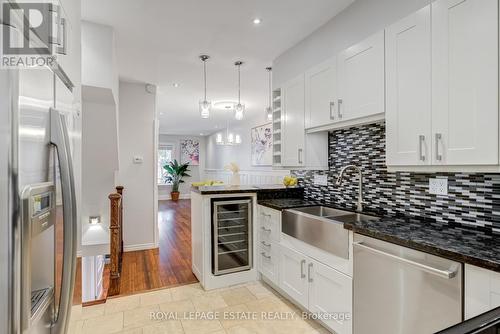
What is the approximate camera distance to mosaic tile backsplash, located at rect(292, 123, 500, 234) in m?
1.65

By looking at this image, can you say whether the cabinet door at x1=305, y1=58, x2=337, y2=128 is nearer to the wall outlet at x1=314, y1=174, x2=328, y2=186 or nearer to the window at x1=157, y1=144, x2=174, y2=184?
the wall outlet at x1=314, y1=174, x2=328, y2=186

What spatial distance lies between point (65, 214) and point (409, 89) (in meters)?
1.94

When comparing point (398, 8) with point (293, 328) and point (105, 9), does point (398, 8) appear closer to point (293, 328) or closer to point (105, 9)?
point (105, 9)

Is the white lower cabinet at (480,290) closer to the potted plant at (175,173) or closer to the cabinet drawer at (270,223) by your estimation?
the cabinet drawer at (270,223)

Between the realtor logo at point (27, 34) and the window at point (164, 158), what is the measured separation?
1019 cm

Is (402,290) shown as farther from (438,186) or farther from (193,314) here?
(193,314)

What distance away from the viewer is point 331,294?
2035 millimetres

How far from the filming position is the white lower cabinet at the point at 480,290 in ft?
3.73

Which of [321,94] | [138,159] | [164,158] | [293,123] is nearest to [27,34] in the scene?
[321,94]

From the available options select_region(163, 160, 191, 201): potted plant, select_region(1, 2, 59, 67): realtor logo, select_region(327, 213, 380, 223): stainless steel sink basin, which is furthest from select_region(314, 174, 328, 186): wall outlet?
select_region(163, 160, 191, 201): potted plant

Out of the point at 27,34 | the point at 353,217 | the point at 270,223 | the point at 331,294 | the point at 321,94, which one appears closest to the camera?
the point at 27,34

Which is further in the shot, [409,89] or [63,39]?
[409,89]

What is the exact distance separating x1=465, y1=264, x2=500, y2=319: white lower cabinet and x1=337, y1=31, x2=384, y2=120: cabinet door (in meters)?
1.14

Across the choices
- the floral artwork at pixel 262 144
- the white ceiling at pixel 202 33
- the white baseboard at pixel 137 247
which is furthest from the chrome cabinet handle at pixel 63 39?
the floral artwork at pixel 262 144
